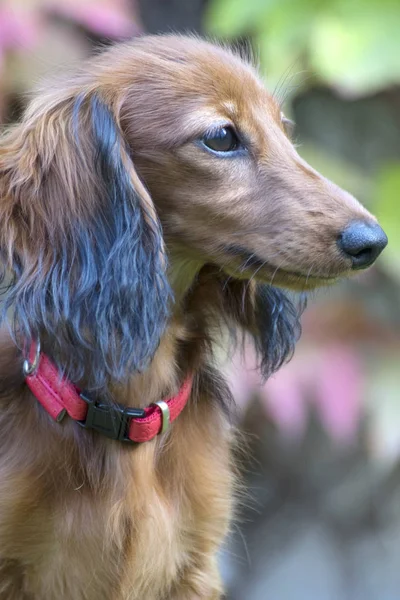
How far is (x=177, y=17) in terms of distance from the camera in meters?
3.77

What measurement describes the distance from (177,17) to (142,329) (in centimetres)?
237

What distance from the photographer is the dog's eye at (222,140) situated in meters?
1.69

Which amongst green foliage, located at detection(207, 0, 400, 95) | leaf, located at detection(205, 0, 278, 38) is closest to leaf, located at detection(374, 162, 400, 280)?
green foliage, located at detection(207, 0, 400, 95)

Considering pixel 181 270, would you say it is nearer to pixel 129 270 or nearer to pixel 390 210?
pixel 129 270

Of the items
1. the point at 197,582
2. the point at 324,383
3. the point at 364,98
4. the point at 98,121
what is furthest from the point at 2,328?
the point at 364,98

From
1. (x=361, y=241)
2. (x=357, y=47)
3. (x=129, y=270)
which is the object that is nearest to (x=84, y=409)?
(x=129, y=270)

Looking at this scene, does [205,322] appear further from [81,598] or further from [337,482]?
[337,482]

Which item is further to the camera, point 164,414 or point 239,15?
point 239,15

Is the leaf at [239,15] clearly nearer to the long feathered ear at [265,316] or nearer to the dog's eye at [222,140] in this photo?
the long feathered ear at [265,316]

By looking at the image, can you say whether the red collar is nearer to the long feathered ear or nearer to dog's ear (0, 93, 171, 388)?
dog's ear (0, 93, 171, 388)

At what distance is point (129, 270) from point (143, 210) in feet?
0.35

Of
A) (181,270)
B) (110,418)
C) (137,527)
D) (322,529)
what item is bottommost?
(322,529)

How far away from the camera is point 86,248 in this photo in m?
1.67

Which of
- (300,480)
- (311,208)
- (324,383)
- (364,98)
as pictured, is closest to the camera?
(311,208)
